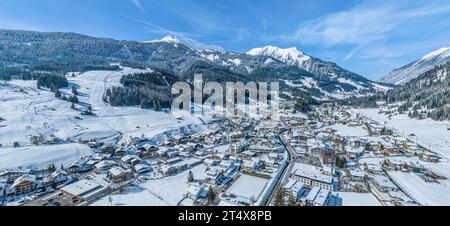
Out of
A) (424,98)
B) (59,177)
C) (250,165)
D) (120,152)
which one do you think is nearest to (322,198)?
(250,165)

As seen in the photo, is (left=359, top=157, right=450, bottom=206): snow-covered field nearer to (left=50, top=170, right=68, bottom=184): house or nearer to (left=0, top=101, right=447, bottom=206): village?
(left=0, top=101, right=447, bottom=206): village

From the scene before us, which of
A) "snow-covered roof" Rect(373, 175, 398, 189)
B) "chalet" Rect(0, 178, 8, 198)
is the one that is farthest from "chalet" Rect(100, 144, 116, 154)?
"snow-covered roof" Rect(373, 175, 398, 189)

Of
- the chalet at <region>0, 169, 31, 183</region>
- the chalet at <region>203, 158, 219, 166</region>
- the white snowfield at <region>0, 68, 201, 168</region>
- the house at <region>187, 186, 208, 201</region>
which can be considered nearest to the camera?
the house at <region>187, 186, 208, 201</region>

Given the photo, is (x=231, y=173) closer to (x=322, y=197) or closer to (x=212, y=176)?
(x=212, y=176)

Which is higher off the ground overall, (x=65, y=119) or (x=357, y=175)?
(x=65, y=119)

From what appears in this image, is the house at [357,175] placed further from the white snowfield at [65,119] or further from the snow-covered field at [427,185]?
the white snowfield at [65,119]
